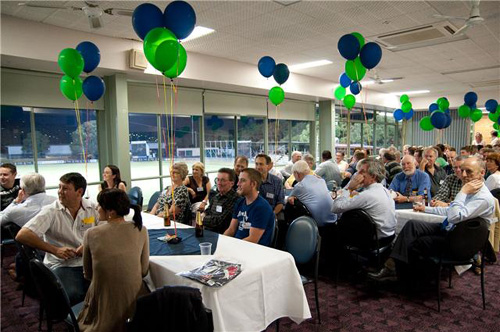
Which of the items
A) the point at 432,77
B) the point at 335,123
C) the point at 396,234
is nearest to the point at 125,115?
the point at 396,234

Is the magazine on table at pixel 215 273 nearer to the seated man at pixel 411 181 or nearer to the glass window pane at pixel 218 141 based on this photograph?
the seated man at pixel 411 181

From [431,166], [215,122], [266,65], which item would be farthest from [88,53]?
[431,166]

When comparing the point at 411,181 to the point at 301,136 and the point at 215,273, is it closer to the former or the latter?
the point at 215,273

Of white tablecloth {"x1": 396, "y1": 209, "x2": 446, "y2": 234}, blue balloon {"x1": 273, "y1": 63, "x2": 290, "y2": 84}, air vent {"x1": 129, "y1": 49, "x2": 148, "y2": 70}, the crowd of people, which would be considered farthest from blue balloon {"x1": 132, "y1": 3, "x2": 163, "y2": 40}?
white tablecloth {"x1": 396, "y1": 209, "x2": 446, "y2": 234}

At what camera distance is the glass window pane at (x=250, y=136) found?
9195 millimetres

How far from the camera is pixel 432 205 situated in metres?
3.76

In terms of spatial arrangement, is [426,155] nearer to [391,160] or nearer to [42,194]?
[391,160]

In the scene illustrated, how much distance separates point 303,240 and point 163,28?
2289mm

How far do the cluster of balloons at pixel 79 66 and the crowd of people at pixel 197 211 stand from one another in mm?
1189

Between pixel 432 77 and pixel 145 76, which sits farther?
pixel 432 77

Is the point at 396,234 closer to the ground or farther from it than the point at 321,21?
closer to the ground

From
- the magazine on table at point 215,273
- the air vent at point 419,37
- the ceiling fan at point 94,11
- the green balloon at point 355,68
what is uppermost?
the air vent at point 419,37

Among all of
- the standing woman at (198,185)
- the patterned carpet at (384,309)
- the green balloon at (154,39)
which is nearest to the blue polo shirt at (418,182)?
the patterned carpet at (384,309)

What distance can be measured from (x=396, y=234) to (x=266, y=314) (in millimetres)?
2068
